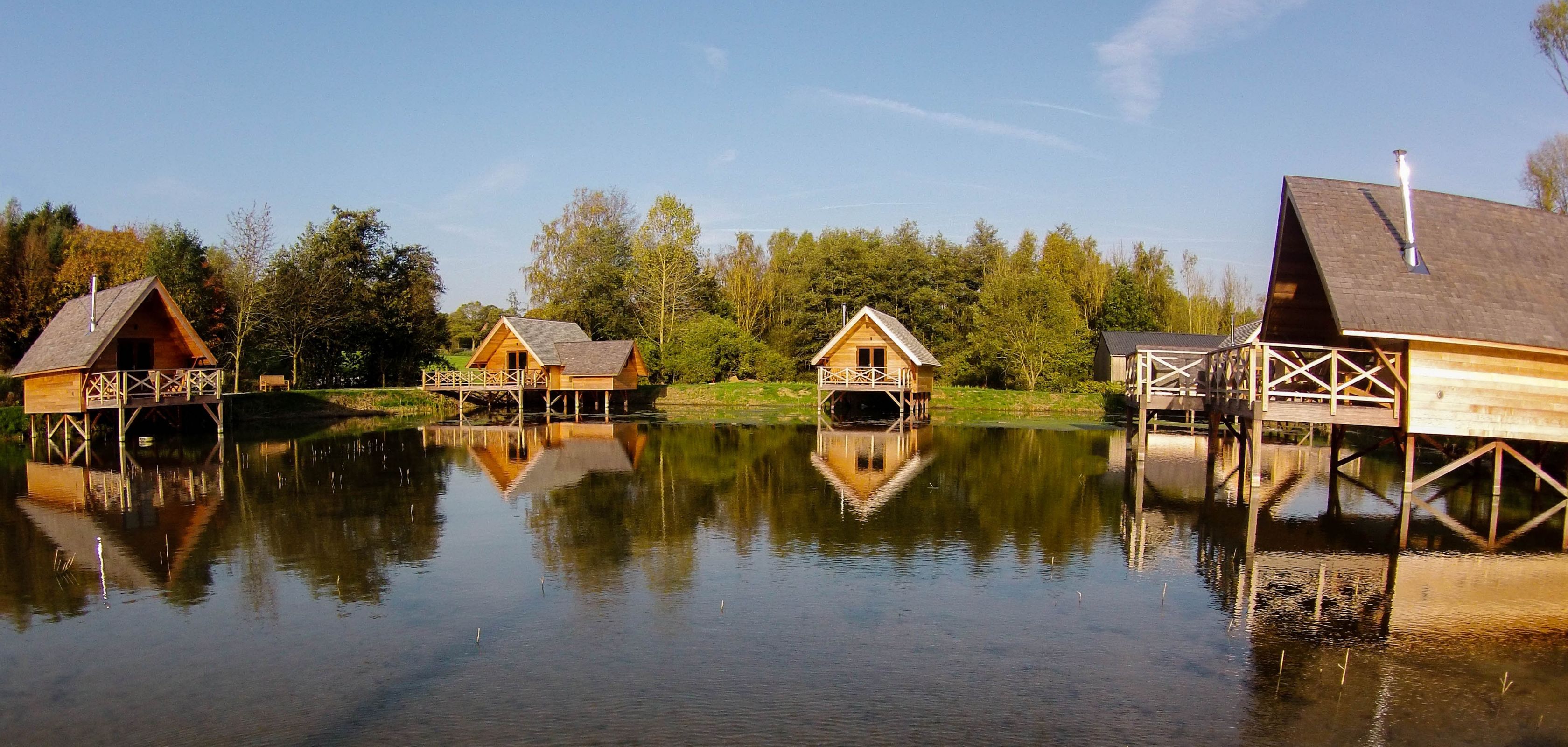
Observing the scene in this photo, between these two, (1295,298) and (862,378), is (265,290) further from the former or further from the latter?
(1295,298)

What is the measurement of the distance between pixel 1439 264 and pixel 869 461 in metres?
12.8

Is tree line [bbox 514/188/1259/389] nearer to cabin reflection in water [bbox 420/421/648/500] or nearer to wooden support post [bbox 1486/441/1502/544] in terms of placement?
cabin reflection in water [bbox 420/421/648/500]

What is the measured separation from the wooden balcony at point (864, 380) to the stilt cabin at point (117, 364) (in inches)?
885

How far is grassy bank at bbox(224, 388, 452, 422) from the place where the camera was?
33.3 meters

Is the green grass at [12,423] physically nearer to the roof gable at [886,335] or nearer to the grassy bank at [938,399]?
the grassy bank at [938,399]

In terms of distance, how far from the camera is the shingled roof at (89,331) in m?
25.4

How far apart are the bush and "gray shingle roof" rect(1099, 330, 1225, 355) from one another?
735 inches

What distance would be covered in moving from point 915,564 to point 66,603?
9918 mm

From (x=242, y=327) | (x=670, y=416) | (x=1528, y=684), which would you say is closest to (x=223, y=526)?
(x=1528, y=684)

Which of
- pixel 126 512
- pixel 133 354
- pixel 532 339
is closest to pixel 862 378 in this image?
pixel 532 339

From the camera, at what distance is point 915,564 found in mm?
11719

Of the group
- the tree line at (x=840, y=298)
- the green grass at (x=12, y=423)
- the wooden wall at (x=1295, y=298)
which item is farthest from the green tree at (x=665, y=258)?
the wooden wall at (x=1295, y=298)

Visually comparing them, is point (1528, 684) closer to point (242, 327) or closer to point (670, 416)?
point (670, 416)

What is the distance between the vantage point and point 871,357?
38688mm
